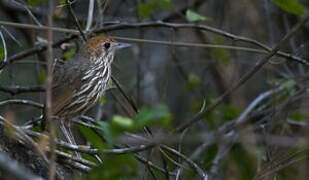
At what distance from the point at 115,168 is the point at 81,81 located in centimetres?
290

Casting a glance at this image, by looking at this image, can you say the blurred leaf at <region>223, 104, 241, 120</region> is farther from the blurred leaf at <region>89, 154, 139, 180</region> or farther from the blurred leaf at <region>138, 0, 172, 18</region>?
the blurred leaf at <region>89, 154, 139, 180</region>

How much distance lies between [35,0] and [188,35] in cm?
427

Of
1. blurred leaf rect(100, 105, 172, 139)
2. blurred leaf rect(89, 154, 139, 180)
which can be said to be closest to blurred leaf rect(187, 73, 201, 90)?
blurred leaf rect(89, 154, 139, 180)

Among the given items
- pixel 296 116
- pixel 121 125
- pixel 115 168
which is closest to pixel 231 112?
pixel 296 116

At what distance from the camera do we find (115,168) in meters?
3.49

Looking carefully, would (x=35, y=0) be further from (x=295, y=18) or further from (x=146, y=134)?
(x=295, y=18)

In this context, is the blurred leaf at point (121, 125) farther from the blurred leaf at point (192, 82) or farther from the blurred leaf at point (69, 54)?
the blurred leaf at point (192, 82)

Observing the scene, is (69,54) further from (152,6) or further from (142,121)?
(142,121)

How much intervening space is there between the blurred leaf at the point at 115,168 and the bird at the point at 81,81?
2.41 m

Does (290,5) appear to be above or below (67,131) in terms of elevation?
above

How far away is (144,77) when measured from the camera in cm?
912

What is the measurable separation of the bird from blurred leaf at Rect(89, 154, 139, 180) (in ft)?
7.91

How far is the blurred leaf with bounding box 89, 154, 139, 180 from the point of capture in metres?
3.49

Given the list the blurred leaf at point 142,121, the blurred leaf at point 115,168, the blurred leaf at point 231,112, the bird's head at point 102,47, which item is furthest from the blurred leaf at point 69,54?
the blurred leaf at point 142,121
